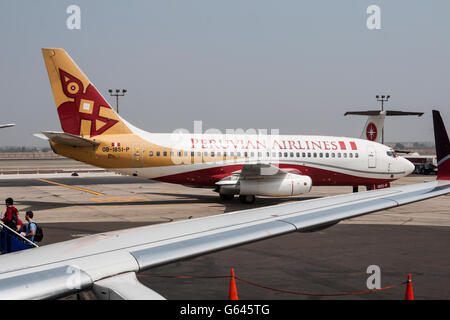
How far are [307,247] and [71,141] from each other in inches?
581

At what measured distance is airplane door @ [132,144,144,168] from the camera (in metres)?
24.7

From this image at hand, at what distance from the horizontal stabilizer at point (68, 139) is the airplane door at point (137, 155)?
6.79 feet

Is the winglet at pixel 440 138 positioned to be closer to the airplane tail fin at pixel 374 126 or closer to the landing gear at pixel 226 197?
the landing gear at pixel 226 197

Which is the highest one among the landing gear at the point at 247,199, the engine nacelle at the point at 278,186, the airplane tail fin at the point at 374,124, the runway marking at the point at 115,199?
the airplane tail fin at the point at 374,124

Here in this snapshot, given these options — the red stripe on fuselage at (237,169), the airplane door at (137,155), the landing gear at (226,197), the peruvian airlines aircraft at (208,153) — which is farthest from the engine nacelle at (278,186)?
the airplane door at (137,155)

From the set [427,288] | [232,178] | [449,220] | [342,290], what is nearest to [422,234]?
[449,220]

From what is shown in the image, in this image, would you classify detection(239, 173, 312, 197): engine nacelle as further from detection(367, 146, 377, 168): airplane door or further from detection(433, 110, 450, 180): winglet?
detection(433, 110, 450, 180): winglet

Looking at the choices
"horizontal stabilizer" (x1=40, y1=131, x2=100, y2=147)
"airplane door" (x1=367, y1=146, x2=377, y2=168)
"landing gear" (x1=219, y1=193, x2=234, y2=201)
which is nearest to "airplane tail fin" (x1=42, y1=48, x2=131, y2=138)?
"horizontal stabilizer" (x1=40, y1=131, x2=100, y2=147)

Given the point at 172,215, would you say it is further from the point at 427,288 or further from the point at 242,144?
the point at 427,288

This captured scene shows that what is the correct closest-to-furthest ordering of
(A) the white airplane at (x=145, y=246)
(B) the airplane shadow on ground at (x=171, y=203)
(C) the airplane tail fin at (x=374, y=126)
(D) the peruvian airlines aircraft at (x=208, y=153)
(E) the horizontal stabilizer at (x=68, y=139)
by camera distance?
(A) the white airplane at (x=145, y=246)
(E) the horizontal stabilizer at (x=68, y=139)
(D) the peruvian airlines aircraft at (x=208, y=153)
(B) the airplane shadow on ground at (x=171, y=203)
(C) the airplane tail fin at (x=374, y=126)

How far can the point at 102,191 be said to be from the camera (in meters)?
34.0

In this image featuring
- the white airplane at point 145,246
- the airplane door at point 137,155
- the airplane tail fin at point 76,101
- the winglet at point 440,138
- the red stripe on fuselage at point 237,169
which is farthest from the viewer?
the red stripe on fuselage at point 237,169

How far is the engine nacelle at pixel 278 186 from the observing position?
24.2 meters

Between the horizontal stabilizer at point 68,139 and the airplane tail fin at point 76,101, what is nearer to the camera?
the horizontal stabilizer at point 68,139
